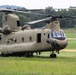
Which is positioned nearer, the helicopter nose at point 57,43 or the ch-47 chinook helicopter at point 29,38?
the helicopter nose at point 57,43

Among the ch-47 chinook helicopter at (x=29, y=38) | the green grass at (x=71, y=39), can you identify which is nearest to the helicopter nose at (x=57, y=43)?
the ch-47 chinook helicopter at (x=29, y=38)

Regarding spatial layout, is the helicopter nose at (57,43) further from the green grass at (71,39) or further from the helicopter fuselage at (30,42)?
the green grass at (71,39)

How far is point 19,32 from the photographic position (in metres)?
39.9

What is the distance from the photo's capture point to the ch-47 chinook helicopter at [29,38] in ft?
120

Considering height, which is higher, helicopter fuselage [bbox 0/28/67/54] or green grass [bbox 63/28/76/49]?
helicopter fuselage [bbox 0/28/67/54]

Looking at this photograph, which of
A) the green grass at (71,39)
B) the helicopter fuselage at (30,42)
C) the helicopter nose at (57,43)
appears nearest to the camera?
the helicopter nose at (57,43)

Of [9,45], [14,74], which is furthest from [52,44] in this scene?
[14,74]

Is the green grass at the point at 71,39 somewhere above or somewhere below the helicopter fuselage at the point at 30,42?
below

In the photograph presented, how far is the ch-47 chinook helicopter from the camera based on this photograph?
1435 inches

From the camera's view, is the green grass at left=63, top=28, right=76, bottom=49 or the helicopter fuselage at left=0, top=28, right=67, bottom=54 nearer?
the helicopter fuselage at left=0, top=28, right=67, bottom=54

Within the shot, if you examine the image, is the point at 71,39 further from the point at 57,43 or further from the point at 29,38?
the point at 57,43

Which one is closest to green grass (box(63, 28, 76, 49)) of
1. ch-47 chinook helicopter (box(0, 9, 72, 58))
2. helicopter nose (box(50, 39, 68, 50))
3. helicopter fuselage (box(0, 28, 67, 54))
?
ch-47 chinook helicopter (box(0, 9, 72, 58))

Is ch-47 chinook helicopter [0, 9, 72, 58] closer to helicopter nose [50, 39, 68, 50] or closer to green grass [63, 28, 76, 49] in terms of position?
helicopter nose [50, 39, 68, 50]

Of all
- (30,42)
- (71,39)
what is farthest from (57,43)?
(71,39)
